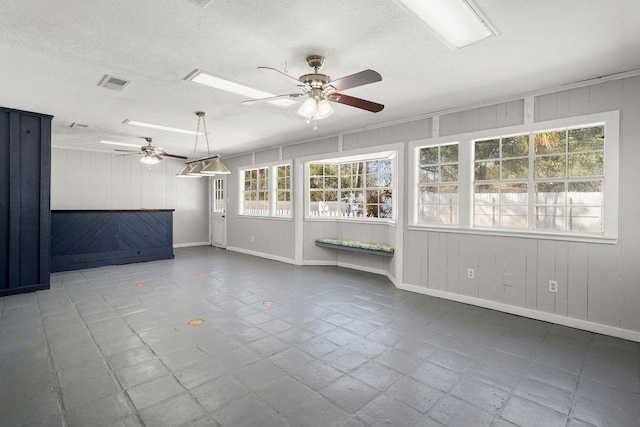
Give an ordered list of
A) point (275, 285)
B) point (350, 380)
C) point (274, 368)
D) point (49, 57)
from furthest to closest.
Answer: point (275, 285)
point (49, 57)
point (274, 368)
point (350, 380)

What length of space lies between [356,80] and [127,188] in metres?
8.06

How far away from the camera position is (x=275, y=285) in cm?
501

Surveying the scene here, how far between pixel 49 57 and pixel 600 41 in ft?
15.8

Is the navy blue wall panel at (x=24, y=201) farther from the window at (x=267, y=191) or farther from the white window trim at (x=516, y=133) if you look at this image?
the white window trim at (x=516, y=133)

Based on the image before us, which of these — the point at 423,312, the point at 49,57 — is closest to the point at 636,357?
the point at 423,312

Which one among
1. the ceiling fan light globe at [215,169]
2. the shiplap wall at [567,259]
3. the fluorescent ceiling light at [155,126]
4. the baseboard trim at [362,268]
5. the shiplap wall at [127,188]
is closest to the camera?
the shiplap wall at [567,259]

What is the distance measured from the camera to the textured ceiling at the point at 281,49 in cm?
219

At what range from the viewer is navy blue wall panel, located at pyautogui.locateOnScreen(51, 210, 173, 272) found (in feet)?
19.4

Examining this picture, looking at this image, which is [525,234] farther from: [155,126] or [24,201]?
[24,201]

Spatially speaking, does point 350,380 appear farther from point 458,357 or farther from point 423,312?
point 423,312

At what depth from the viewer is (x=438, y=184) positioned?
15.2 ft

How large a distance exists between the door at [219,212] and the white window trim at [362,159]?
3.33 metres

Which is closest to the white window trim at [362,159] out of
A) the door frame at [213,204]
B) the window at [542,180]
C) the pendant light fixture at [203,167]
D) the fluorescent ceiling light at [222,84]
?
the window at [542,180]

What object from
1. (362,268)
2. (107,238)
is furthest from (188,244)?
(362,268)
